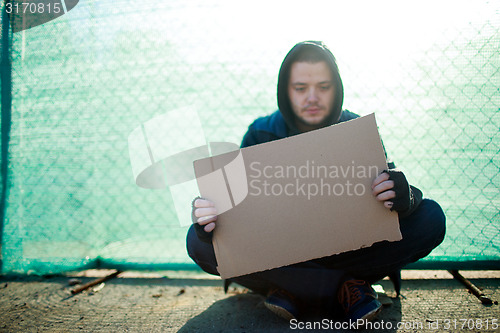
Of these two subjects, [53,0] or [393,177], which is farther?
[53,0]

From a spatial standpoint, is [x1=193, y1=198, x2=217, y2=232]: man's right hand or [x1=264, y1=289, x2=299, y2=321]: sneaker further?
[x1=264, y1=289, x2=299, y2=321]: sneaker

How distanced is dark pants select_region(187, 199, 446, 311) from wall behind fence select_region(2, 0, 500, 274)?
1.34 ft

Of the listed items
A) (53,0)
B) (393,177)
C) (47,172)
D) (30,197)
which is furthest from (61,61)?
(393,177)

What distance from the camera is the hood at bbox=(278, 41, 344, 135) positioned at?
5.02 feet

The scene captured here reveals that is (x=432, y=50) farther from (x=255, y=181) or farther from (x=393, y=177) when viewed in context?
(x=255, y=181)

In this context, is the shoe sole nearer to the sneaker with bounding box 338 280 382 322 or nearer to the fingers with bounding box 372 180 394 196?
the sneaker with bounding box 338 280 382 322

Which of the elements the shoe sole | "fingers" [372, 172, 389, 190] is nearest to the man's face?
"fingers" [372, 172, 389, 190]

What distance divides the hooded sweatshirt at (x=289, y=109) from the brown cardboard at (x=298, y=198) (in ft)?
1.32

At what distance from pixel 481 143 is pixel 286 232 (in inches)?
43.5

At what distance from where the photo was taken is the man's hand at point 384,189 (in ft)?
3.71

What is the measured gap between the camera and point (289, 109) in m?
1.64

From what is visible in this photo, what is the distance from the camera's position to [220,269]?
118cm

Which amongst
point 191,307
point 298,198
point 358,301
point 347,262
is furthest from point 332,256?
point 191,307

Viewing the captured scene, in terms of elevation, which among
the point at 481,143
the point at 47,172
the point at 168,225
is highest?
the point at 47,172
